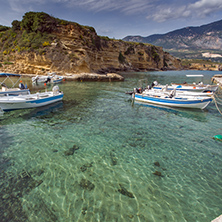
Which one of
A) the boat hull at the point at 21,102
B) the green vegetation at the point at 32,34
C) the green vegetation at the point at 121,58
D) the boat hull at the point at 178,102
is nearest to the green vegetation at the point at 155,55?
the green vegetation at the point at 121,58

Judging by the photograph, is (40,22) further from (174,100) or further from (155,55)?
(155,55)

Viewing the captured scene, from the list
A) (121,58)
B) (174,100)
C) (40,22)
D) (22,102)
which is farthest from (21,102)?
(121,58)

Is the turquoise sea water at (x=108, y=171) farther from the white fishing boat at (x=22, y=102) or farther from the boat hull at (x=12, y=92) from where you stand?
A: the boat hull at (x=12, y=92)

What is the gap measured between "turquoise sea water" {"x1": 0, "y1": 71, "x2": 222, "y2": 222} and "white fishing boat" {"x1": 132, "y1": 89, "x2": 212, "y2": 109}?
467 centimetres

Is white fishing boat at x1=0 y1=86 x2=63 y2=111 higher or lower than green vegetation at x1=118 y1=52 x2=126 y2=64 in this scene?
lower

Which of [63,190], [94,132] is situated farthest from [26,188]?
[94,132]

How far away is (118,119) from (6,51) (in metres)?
56.7

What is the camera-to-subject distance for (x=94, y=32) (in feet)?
186

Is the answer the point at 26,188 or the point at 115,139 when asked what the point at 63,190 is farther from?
the point at 115,139

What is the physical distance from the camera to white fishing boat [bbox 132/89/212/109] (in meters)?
14.9

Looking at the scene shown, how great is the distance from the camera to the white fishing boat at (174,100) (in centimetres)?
1489

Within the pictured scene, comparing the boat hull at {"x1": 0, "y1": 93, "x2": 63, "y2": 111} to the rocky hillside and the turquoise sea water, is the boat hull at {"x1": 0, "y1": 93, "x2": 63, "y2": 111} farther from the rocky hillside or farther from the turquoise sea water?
the rocky hillside

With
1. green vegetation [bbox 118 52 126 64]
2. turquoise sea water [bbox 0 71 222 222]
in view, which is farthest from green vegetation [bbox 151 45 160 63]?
Result: turquoise sea water [bbox 0 71 222 222]

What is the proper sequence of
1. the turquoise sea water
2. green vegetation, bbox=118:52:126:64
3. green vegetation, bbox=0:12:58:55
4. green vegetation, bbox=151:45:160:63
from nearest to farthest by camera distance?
the turquoise sea water, green vegetation, bbox=0:12:58:55, green vegetation, bbox=118:52:126:64, green vegetation, bbox=151:45:160:63
